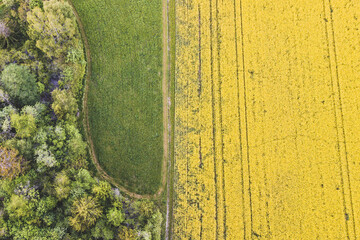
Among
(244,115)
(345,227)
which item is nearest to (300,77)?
(244,115)

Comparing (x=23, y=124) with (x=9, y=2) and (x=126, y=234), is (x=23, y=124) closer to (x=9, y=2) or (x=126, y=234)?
(x=126, y=234)

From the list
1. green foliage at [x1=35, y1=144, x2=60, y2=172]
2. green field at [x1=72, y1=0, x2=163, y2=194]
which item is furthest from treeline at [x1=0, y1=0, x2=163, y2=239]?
green field at [x1=72, y1=0, x2=163, y2=194]

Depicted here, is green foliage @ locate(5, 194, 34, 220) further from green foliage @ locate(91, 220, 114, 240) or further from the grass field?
the grass field

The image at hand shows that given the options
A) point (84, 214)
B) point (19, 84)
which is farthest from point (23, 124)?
point (84, 214)

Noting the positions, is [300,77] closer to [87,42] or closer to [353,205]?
[353,205]

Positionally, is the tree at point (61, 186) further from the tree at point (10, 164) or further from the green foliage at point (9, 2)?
the green foliage at point (9, 2)

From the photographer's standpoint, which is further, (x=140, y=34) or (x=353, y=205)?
(x=140, y=34)
